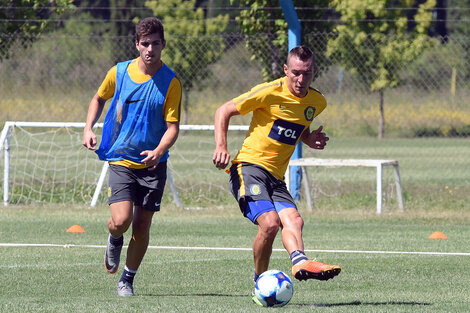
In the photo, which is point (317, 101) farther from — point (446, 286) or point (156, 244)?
point (156, 244)

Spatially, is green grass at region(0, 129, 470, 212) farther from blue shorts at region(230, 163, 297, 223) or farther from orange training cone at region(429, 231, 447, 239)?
blue shorts at region(230, 163, 297, 223)

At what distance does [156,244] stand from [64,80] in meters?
8.55

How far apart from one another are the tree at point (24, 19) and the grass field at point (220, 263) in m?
3.12

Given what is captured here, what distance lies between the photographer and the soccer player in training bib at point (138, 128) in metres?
6.84

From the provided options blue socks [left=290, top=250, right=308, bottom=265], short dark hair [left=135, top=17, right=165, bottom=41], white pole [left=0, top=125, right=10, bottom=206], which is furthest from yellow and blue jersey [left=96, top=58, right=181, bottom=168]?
white pole [left=0, top=125, right=10, bottom=206]

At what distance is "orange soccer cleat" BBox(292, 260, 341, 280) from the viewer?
6012 millimetres

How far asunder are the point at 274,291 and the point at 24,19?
36.8 ft

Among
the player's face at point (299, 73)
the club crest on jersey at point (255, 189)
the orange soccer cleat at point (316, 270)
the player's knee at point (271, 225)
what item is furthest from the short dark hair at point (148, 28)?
the orange soccer cleat at point (316, 270)

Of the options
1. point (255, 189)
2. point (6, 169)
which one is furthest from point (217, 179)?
point (255, 189)

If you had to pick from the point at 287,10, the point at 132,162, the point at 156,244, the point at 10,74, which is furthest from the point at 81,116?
the point at 132,162

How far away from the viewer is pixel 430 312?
6.11 meters

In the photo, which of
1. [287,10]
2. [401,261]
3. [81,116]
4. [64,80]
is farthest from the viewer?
[64,80]

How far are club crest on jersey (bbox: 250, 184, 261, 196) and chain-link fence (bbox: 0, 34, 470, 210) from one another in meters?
8.08

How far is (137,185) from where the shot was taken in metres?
7.01
